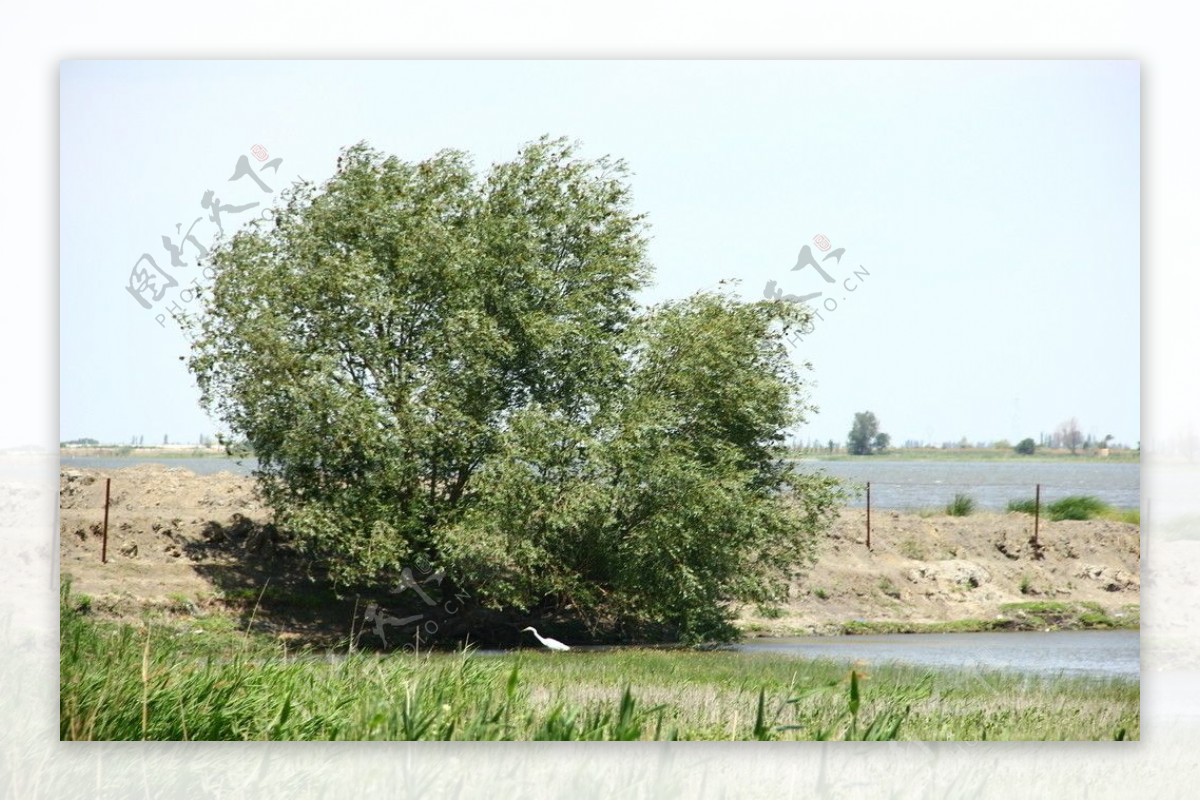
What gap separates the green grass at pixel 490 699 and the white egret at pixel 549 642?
0.31 metres

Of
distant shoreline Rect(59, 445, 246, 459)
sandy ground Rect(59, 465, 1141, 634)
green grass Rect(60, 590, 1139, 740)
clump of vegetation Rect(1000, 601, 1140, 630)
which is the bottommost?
green grass Rect(60, 590, 1139, 740)

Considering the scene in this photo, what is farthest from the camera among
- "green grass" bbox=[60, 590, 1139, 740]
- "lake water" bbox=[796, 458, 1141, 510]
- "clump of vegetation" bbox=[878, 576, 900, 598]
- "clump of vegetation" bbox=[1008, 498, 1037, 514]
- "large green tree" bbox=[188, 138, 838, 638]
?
"clump of vegetation" bbox=[878, 576, 900, 598]

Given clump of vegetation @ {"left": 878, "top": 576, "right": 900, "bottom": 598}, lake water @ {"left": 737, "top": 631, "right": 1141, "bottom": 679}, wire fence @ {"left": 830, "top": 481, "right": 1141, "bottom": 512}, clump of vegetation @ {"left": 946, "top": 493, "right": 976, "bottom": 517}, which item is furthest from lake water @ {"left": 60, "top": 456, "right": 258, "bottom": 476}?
clump of vegetation @ {"left": 946, "top": 493, "right": 976, "bottom": 517}

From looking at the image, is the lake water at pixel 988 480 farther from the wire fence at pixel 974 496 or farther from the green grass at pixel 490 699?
the green grass at pixel 490 699

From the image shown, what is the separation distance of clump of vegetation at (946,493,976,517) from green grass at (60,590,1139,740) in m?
1.02

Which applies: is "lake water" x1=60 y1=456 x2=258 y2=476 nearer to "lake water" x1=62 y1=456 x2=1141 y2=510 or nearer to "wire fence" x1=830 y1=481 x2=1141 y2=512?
"lake water" x1=62 y1=456 x2=1141 y2=510

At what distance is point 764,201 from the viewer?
7684mm

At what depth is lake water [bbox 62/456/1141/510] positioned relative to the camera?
24.4 feet

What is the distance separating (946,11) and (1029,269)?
160cm

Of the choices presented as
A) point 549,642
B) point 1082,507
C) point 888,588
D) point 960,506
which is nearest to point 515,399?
point 549,642

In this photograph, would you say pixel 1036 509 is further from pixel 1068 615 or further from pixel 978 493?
pixel 1068 615

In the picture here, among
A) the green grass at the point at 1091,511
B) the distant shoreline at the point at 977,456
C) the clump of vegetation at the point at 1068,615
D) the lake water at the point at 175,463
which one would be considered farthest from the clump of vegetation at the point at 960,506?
the lake water at the point at 175,463
